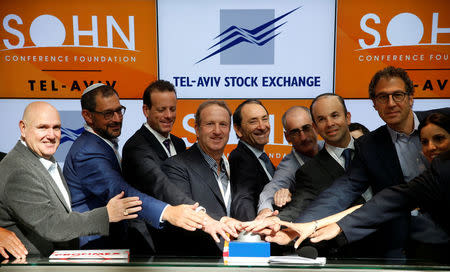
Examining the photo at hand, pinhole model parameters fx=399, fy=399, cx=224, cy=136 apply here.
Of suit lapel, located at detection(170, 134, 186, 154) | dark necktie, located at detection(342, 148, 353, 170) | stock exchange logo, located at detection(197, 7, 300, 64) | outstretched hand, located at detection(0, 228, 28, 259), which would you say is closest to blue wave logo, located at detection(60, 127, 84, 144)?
suit lapel, located at detection(170, 134, 186, 154)

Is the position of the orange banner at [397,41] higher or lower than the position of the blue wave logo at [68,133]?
higher

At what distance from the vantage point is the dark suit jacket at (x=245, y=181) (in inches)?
101

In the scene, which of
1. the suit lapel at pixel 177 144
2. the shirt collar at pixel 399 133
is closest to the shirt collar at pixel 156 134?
the suit lapel at pixel 177 144

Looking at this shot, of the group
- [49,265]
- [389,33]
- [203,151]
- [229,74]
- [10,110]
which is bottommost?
[49,265]

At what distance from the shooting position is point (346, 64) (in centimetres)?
312

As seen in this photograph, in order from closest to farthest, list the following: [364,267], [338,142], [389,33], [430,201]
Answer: [364,267] < [430,201] < [338,142] < [389,33]

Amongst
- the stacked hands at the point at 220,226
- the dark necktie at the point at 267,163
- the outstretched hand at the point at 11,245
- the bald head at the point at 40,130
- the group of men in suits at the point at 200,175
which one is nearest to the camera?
the outstretched hand at the point at 11,245

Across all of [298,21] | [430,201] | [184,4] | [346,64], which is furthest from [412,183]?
[184,4]

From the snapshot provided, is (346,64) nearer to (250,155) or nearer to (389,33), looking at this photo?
Result: (389,33)

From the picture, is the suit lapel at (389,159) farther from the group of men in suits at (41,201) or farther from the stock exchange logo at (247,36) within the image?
the group of men in suits at (41,201)

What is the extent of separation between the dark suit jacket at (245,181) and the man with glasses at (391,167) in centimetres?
39

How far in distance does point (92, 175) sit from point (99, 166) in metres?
0.07

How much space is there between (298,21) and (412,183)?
1.64 meters

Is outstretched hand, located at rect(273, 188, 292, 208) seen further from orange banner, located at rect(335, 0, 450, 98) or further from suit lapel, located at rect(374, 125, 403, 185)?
orange banner, located at rect(335, 0, 450, 98)
